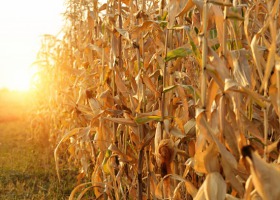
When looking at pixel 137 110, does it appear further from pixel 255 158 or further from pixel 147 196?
pixel 255 158

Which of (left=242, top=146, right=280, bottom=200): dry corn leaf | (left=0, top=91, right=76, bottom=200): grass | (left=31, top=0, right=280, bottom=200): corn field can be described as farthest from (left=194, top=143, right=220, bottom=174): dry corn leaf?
(left=0, top=91, right=76, bottom=200): grass

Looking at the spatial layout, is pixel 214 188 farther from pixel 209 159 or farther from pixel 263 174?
pixel 263 174

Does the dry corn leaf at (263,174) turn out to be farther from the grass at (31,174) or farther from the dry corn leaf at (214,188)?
the grass at (31,174)

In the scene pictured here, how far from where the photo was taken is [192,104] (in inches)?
78.4

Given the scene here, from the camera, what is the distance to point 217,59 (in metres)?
1.28

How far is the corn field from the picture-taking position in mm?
1225

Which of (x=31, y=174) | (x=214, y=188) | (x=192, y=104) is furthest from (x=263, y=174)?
(x=31, y=174)

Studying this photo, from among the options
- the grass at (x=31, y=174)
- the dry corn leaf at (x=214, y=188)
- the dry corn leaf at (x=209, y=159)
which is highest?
the dry corn leaf at (x=209, y=159)

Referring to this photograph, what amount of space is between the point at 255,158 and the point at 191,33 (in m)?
0.78

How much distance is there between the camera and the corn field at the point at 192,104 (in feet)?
4.02

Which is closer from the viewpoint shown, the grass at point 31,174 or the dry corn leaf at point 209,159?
the dry corn leaf at point 209,159

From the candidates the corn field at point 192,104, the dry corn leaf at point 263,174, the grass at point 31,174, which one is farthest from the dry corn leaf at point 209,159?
the grass at point 31,174

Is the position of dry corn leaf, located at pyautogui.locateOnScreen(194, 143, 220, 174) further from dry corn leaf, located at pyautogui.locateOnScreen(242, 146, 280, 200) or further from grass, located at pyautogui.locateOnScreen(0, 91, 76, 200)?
grass, located at pyautogui.locateOnScreen(0, 91, 76, 200)

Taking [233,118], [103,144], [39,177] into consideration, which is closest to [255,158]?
[233,118]
